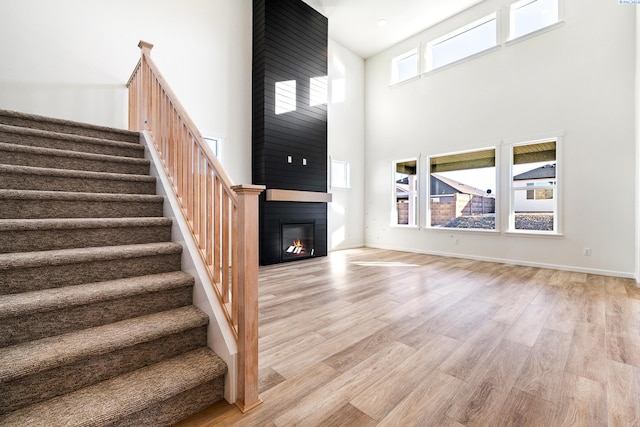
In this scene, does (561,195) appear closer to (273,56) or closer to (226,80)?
(273,56)

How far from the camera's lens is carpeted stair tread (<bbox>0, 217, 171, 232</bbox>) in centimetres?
152


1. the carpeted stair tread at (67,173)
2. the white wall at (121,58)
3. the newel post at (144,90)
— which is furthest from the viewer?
the white wall at (121,58)

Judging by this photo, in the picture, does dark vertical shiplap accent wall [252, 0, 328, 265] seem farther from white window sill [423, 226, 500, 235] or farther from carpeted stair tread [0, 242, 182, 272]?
carpeted stair tread [0, 242, 182, 272]

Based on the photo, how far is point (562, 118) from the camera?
14.7 feet

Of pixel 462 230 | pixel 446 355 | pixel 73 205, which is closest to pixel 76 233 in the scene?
pixel 73 205

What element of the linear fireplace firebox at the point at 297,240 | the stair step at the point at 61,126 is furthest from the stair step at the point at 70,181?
the linear fireplace firebox at the point at 297,240

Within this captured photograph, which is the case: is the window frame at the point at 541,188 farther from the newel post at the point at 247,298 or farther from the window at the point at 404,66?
the newel post at the point at 247,298

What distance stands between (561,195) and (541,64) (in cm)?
226

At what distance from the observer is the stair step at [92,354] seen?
1.11 m

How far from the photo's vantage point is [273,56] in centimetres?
495

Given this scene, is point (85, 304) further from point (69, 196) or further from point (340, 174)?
point (340, 174)

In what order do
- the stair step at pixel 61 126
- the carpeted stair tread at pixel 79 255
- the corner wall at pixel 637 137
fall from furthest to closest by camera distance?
1. the corner wall at pixel 637 137
2. the stair step at pixel 61 126
3. the carpeted stair tread at pixel 79 255

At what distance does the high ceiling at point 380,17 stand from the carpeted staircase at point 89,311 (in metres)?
5.58

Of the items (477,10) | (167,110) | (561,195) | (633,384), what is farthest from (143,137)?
(477,10)
